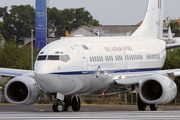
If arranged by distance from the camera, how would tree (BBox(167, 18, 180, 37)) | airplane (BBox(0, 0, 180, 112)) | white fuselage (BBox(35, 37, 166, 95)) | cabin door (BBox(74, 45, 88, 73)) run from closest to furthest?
white fuselage (BBox(35, 37, 166, 95)), airplane (BBox(0, 0, 180, 112)), cabin door (BBox(74, 45, 88, 73)), tree (BBox(167, 18, 180, 37))

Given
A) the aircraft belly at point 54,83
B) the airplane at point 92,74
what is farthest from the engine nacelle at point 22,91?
the aircraft belly at point 54,83

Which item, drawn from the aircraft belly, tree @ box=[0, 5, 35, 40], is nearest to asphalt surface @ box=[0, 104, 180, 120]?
the aircraft belly

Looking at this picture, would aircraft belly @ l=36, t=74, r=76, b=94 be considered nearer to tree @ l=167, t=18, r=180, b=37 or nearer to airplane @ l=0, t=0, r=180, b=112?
airplane @ l=0, t=0, r=180, b=112

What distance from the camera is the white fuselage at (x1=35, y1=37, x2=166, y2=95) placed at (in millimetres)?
25641

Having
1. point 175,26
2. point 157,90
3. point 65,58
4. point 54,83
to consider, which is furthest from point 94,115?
point 175,26

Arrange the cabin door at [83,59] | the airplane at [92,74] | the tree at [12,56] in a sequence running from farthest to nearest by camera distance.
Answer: the tree at [12,56] → the cabin door at [83,59] → the airplane at [92,74]

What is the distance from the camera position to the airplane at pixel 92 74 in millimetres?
25938

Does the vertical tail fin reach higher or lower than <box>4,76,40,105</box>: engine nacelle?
higher

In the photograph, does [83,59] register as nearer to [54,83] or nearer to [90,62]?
Answer: [90,62]

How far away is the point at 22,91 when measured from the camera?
96.5 ft

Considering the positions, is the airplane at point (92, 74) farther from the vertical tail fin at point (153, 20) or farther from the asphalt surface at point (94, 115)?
the vertical tail fin at point (153, 20)

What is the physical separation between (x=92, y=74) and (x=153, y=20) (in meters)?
12.9

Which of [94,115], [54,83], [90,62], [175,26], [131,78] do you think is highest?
[175,26]

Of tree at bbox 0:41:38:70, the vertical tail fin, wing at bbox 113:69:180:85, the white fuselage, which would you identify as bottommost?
tree at bbox 0:41:38:70
